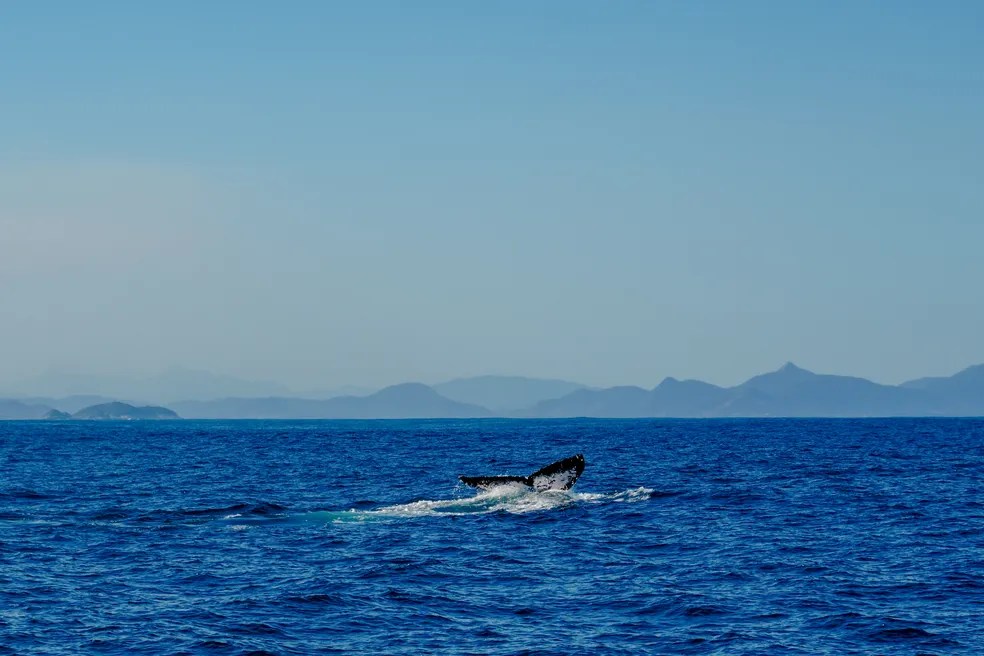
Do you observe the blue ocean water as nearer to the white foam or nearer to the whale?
the white foam

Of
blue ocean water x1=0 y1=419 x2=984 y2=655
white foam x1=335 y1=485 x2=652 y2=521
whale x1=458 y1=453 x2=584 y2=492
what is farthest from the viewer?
whale x1=458 y1=453 x2=584 y2=492

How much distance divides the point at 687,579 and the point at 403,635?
9.96m

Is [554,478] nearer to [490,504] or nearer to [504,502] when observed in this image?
[504,502]

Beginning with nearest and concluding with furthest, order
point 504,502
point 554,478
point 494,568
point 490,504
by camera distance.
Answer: point 494,568 < point 490,504 < point 504,502 < point 554,478

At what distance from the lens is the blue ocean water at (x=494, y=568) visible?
966 inches

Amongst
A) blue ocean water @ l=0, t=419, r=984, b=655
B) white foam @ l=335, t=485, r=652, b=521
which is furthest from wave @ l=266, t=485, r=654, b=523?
blue ocean water @ l=0, t=419, r=984, b=655

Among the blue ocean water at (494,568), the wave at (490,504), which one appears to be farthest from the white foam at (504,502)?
the blue ocean water at (494,568)

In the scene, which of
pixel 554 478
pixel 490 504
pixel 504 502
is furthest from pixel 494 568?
pixel 554 478

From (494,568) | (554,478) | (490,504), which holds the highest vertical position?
(554,478)

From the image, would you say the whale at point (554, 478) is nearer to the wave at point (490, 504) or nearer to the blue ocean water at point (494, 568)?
the wave at point (490, 504)

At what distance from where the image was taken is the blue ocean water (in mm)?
24531

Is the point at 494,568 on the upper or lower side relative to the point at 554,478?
lower

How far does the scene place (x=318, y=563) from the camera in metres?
33.7

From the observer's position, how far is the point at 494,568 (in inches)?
1293
